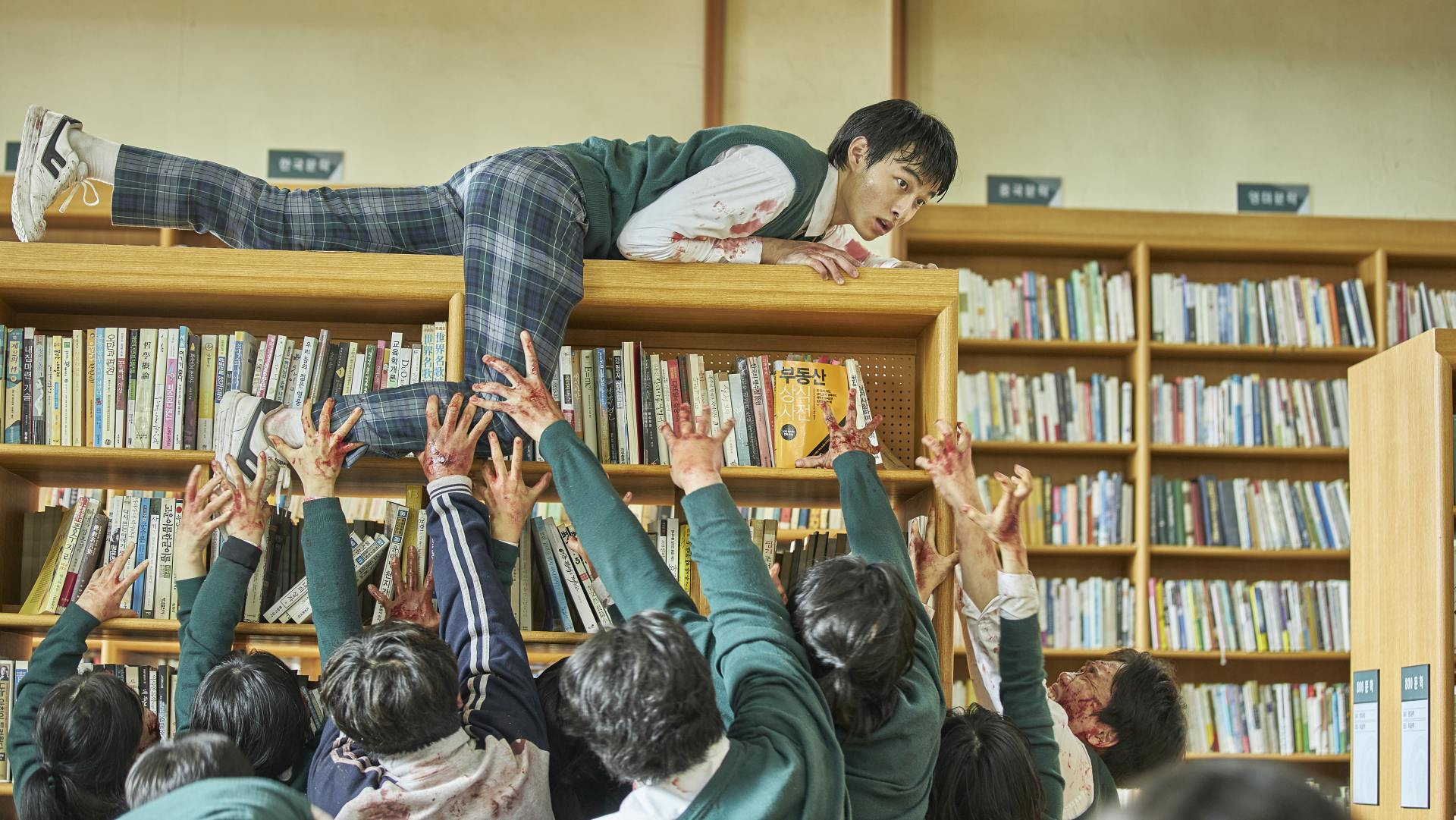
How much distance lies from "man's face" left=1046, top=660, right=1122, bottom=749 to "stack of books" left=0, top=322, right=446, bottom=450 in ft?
4.86

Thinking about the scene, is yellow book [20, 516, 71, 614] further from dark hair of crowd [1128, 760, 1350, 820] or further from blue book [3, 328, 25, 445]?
dark hair of crowd [1128, 760, 1350, 820]

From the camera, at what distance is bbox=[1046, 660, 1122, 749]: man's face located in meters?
2.64

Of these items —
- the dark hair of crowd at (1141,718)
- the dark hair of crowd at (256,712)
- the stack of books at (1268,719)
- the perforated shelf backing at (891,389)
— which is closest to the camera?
the dark hair of crowd at (256,712)

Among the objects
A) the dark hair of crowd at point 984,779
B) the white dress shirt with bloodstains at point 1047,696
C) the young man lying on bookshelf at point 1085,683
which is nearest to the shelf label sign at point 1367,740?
the young man lying on bookshelf at point 1085,683

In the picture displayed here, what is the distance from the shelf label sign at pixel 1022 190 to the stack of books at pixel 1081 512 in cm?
117

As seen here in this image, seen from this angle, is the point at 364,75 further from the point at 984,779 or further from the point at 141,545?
the point at 984,779

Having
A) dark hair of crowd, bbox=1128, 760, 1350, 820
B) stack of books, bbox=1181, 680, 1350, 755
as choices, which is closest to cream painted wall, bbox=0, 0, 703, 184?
stack of books, bbox=1181, 680, 1350, 755

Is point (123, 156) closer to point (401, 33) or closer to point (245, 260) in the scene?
point (245, 260)

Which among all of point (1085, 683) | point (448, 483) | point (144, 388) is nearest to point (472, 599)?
point (448, 483)

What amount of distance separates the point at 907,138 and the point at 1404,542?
153 cm

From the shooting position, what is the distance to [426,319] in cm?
297

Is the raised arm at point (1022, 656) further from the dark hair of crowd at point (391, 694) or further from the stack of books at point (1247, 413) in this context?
the stack of books at point (1247, 413)

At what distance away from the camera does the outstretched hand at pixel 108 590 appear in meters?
2.64

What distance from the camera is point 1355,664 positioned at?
323cm
